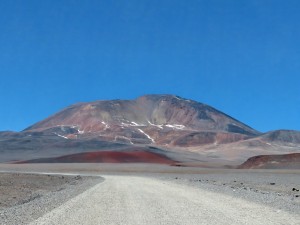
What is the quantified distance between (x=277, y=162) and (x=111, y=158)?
214 feet

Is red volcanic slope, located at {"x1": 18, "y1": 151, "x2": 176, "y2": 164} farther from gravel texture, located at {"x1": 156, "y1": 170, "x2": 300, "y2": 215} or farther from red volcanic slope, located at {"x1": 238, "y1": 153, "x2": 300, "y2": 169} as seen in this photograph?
gravel texture, located at {"x1": 156, "y1": 170, "x2": 300, "y2": 215}

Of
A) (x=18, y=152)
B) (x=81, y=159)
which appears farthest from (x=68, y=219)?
(x=18, y=152)

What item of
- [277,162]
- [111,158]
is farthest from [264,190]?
[111,158]

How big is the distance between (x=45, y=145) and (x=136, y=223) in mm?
184266

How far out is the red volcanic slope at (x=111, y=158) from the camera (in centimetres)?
14800

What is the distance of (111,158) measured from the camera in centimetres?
15288

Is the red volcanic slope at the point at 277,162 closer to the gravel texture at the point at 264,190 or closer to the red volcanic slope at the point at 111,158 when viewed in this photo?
the gravel texture at the point at 264,190

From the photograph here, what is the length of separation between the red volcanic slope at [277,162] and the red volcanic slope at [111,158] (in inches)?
1982

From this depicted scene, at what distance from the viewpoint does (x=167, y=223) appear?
583 inches

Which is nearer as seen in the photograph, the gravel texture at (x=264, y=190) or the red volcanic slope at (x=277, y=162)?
the gravel texture at (x=264, y=190)

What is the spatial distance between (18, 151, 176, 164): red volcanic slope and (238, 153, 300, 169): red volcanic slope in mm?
50334

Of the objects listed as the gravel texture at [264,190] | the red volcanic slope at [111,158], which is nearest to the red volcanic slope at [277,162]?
the gravel texture at [264,190]

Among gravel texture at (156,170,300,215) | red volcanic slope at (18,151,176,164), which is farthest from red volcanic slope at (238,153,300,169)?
red volcanic slope at (18,151,176,164)

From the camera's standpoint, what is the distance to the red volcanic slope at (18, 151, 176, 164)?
148000mm
